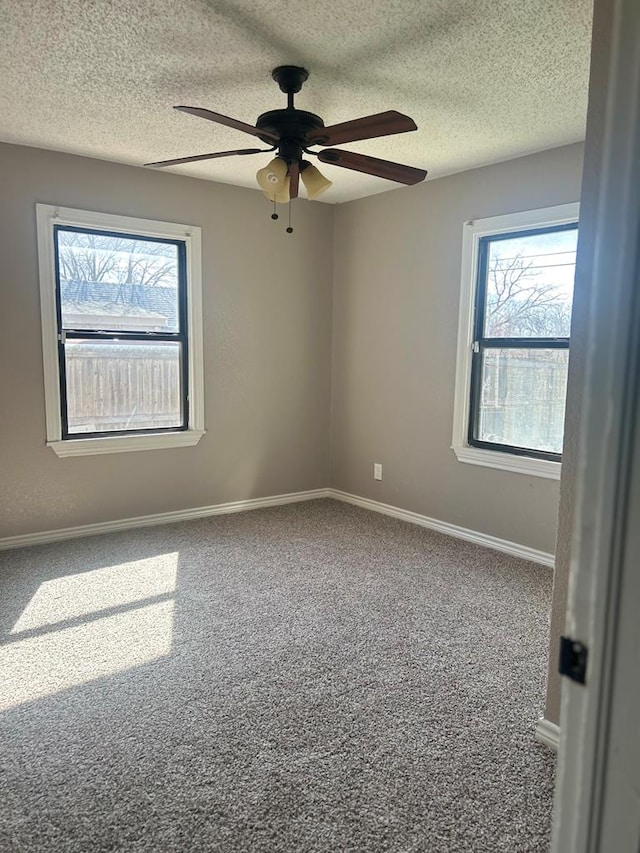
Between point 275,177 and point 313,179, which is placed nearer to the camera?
point 275,177

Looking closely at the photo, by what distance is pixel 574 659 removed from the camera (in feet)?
2.27

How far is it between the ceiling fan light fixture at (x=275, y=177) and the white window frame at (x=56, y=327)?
5.37 ft

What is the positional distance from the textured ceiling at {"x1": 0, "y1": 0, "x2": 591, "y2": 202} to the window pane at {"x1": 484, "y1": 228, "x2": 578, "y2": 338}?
0.56 meters

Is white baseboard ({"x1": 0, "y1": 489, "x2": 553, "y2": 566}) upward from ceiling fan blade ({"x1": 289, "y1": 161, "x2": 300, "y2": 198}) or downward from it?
downward

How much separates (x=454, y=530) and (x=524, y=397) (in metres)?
1.08

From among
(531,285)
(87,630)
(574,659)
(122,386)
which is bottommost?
(87,630)

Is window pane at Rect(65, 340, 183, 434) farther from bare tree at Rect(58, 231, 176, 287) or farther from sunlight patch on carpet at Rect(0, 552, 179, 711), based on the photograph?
sunlight patch on carpet at Rect(0, 552, 179, 711)

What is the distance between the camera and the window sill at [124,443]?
12.5ft

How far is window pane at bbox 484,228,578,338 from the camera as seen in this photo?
3432 millimetres

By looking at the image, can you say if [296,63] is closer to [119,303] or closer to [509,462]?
[119,303]

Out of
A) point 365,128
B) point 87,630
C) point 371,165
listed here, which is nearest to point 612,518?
point 365,128

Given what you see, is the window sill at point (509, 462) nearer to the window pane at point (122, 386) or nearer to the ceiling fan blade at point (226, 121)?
the window pane at point (122, 386)

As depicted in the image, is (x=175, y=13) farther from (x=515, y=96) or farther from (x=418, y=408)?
(x=418, y=408)

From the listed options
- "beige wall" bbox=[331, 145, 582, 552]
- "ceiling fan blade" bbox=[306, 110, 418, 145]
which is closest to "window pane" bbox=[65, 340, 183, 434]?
"beige wall" bbox=[331, 145, 582, 552]
